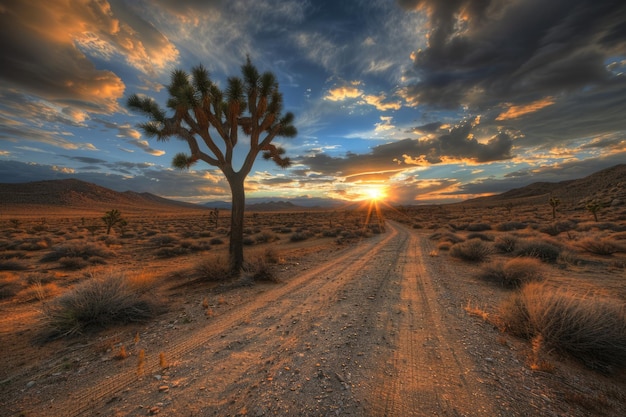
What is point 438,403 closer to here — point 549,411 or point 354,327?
point 549,411

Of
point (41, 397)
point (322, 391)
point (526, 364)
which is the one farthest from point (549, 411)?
point (41, 397)

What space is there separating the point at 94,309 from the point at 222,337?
285 centimetres

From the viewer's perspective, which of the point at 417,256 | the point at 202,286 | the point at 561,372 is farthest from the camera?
A: the point at 417,256

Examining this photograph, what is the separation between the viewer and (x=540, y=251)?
32.4 ft

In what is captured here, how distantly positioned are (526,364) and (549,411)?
953mm

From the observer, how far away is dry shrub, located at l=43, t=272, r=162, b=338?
4586 millimetres

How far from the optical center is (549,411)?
8.30 ft

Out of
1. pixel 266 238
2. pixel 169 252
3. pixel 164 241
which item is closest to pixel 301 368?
pixel 169 252

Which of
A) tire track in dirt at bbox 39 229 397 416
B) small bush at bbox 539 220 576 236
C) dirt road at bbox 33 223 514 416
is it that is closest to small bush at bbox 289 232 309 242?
tire track in dirt at bbox 39 229 397 416

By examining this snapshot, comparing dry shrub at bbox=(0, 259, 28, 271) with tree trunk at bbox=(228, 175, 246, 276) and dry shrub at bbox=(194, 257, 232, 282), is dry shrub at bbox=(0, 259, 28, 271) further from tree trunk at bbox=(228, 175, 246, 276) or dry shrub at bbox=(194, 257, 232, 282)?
tree trunk at bbox=(228, 175, 246, 276)

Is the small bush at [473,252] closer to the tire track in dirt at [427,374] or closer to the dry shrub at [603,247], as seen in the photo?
the dry shrub at [603,247]

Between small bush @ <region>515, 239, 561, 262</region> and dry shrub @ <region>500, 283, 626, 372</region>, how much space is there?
6.92m

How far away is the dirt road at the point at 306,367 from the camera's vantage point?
8.87 ft

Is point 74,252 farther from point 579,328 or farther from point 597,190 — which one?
point 597,190
